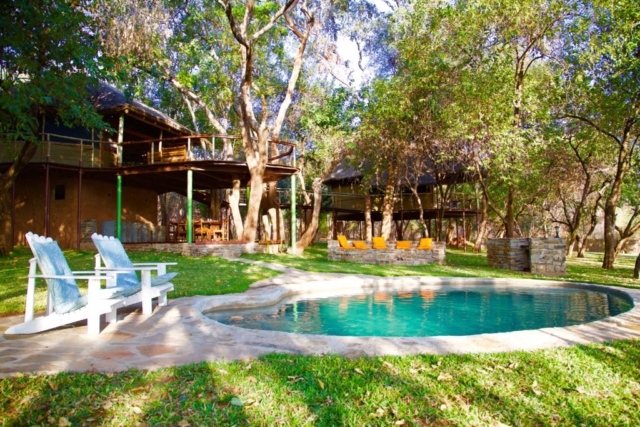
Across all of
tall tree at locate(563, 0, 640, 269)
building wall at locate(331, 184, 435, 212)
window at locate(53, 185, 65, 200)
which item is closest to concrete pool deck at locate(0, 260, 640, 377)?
tall tree at locate(563, 0, 640, 269)

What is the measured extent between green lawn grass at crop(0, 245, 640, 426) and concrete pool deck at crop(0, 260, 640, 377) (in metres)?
0.23

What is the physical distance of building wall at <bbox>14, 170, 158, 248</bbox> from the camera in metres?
17.5

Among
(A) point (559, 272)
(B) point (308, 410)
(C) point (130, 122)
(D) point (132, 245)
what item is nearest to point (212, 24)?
(C) point (130, 122)

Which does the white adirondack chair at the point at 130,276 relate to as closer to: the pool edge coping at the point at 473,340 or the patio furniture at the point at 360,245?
the pool edge coping at the point at 473,340

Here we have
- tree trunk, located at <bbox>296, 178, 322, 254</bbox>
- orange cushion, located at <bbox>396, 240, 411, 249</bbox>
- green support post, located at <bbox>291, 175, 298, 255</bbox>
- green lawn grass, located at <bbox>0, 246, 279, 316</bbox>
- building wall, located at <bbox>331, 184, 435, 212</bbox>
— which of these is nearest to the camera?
green lawn grass, located at <bbox>0, 246, 279, 316</bbox>

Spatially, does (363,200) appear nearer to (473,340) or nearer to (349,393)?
(473,340)

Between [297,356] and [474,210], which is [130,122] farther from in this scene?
[474,210]

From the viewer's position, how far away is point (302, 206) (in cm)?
2658

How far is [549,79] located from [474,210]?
1395cm

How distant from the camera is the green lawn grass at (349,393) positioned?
256cm

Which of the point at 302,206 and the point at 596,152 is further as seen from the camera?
the point at 302,206

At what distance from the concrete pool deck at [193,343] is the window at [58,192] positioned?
14463mm

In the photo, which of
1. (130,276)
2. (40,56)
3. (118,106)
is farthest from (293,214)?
(130,276)

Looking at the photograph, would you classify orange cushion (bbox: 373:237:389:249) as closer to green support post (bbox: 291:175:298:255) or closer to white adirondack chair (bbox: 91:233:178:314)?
green support post (bbox: 291:175:298:255)
